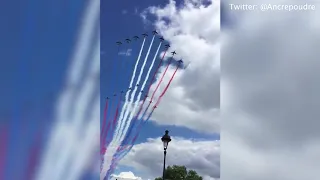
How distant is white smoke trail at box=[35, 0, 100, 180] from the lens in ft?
16.5

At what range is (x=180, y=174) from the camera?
10156mm

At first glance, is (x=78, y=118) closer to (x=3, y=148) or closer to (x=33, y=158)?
(x=33, y=158)

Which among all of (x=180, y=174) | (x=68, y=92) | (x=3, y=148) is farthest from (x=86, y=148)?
(x=180, y=174)

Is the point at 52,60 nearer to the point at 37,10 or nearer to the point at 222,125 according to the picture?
the point at 37,10

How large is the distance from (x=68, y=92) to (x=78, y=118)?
36 cm

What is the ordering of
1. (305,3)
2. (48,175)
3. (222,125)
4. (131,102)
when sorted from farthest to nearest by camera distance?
(131,102)
(222,125)
(305,3)
(48,175)

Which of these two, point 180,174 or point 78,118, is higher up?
point 180,174

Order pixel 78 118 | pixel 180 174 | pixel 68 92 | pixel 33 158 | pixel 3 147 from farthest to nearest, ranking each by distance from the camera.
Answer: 1. pixel 180 174
2. pixel 78 118
3. pixel 68 92
4. pixel 33 158
5. pixel 3 147

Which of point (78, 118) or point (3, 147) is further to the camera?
point (78, 118)

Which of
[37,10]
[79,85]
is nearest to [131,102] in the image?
[79,85]

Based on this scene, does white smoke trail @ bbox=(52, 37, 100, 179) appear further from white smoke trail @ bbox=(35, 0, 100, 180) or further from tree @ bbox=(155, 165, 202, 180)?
tree @ bbox=(155, 165, 202, 180)

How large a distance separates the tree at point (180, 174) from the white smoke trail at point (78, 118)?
4211mm

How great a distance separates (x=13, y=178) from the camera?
15.5 feet

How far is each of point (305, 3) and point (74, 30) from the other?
3529 mm
